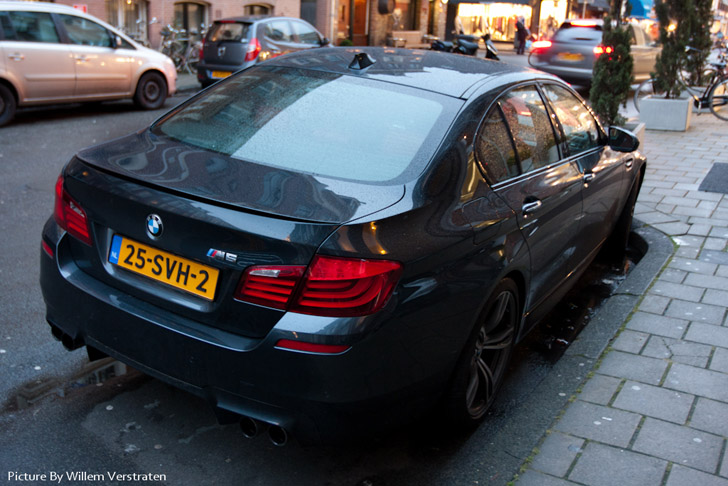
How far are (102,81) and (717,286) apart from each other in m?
9.52

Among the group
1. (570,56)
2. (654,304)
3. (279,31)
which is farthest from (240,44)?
(654,304)

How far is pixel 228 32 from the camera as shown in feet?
46.5

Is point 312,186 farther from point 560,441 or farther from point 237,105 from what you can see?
point 560,441

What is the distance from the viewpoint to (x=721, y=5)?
201 feet

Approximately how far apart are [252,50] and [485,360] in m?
11.5

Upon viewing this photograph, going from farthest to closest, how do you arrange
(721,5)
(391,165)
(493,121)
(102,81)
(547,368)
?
(721,5)
(102,81)
(547,368)
(493,121)
(391,165)

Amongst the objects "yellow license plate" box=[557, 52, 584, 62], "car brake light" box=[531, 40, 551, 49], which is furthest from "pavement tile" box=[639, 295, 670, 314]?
"car brake light" box=[531, 40, 551, 49]

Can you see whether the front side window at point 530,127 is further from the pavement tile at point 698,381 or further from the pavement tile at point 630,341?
the pavement tile at point 698,381

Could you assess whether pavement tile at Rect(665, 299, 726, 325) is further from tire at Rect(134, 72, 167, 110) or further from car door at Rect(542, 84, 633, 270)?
tire at Rect(134, 72, 167, 110)

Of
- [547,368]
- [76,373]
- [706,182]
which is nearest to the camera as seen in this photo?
[76,373]

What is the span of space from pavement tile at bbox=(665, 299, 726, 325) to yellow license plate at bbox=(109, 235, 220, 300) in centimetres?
313

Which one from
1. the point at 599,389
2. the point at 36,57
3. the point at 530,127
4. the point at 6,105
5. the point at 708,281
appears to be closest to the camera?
the point at 599,389

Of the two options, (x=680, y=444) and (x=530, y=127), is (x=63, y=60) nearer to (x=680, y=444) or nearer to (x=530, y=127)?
(x=530, y=127)

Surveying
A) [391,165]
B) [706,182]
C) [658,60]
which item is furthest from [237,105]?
[658,60]
